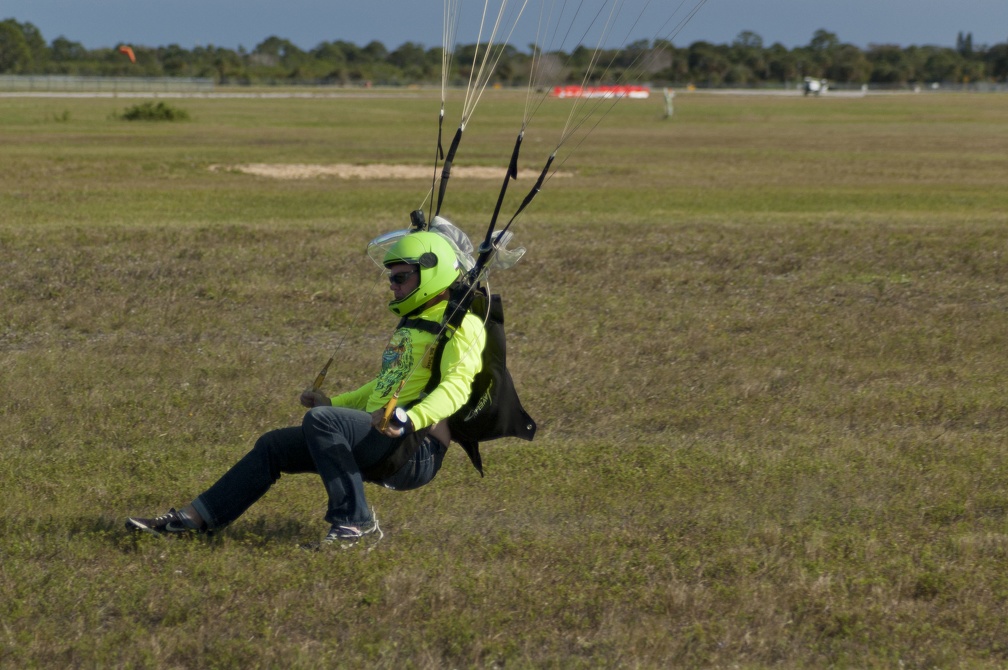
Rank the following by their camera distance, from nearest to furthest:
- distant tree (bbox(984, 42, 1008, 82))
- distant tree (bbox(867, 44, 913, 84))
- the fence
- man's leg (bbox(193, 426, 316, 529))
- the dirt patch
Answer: man's leg (bbox(193, 426, 316, 529))
the dirt patch
the fence
distant tree (bbox(867, 44, 913, 84))
distant tree (bbox(984, 42, 1008, 82))

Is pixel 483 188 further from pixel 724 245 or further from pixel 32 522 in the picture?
pixel 32 522

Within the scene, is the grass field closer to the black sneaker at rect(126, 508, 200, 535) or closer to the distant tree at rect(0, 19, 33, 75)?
the black sneaker at rect(126, 508, 200, 535)

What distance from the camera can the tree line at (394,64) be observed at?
130 metres

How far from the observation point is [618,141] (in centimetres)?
4297

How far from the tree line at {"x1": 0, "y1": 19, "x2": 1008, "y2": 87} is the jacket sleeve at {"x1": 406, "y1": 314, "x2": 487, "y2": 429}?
10637 centimetres

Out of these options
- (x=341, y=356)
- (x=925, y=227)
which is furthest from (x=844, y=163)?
(x=341, y=356)

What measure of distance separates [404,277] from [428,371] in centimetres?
48

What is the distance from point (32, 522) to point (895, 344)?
8237 millimetres

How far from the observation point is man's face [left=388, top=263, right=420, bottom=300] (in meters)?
5.54

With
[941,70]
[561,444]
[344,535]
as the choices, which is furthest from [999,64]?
[344,535]

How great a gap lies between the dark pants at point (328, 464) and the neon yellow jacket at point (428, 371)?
0.82 ft

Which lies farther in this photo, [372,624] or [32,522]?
[32,522]

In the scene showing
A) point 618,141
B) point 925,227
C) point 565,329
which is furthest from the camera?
point 618,141

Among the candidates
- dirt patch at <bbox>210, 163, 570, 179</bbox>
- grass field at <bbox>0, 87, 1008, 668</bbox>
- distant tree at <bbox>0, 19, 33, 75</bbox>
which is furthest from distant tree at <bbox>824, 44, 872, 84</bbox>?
grass field at <bbox>0, 87, 1008, 668</bbox>
